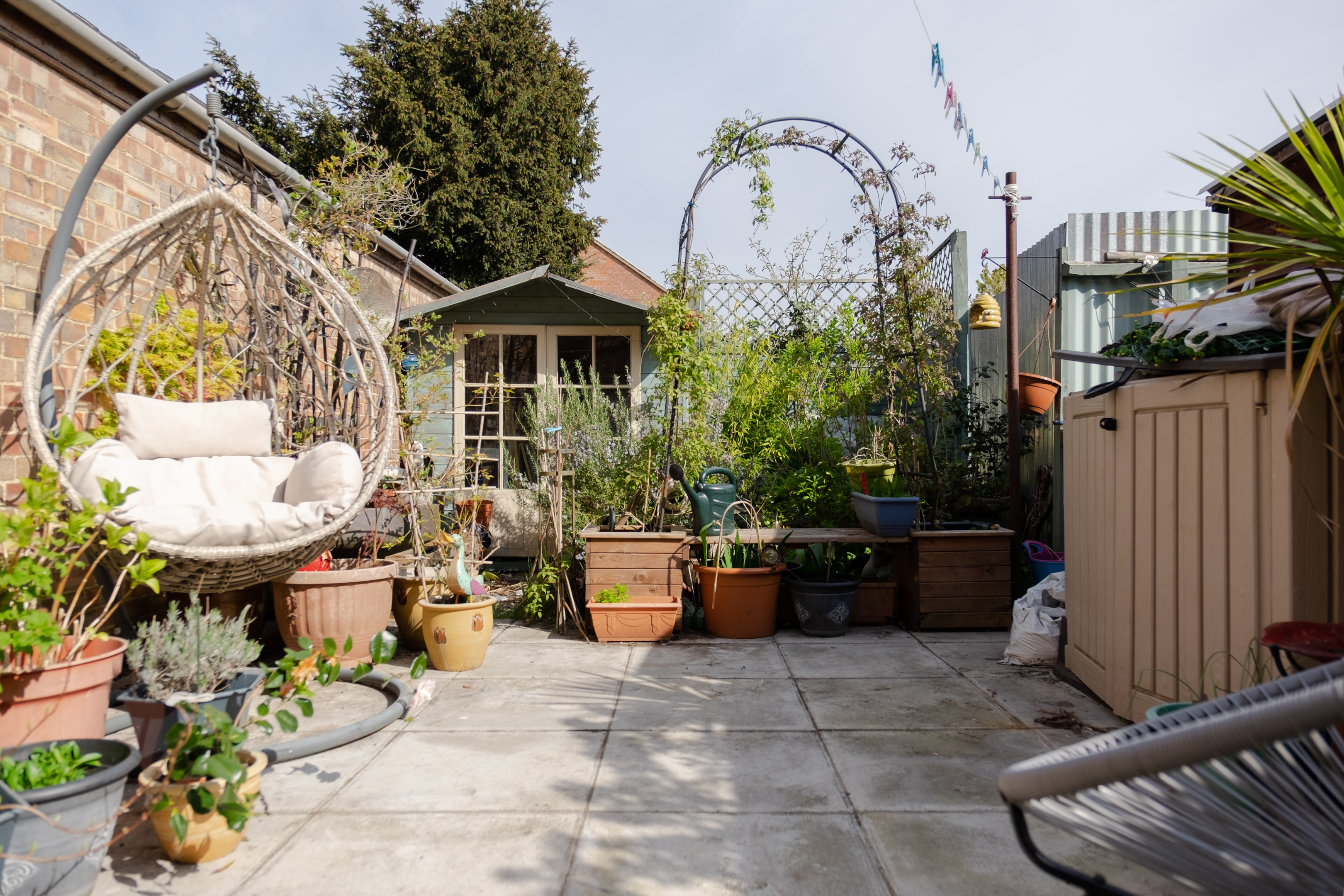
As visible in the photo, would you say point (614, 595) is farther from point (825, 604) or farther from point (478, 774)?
point (478, 774)

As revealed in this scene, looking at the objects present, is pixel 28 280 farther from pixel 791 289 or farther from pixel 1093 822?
pixel 791 289

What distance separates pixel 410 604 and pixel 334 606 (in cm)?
51

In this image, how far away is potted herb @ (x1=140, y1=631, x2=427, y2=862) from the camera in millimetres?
1799

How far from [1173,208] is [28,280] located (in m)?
6.17

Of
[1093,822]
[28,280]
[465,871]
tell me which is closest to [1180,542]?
[1093,822]

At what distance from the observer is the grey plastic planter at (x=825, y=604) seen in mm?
4234

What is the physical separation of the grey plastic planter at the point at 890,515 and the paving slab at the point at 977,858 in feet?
7.43

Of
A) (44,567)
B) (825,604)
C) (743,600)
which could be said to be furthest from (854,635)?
(44,567)

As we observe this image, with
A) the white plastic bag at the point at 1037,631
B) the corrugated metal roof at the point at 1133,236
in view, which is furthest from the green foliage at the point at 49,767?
the corrugated metal roof at the point at 1133,236

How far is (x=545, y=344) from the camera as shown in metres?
6.61

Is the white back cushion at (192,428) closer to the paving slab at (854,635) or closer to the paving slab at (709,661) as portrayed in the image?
the paving slab at (709,661)

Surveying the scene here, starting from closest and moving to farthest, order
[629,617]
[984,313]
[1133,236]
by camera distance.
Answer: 1. [629,617]
2. [1133,236]
3. [984,313]

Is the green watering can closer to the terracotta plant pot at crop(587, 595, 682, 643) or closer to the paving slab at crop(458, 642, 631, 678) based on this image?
the terracotta plant pot at crop(587, 595, 682, 643)

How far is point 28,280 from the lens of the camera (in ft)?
10.5
